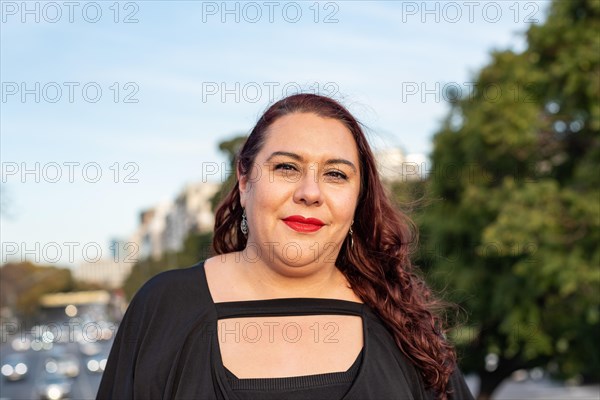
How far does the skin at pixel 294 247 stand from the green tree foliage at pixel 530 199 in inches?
378

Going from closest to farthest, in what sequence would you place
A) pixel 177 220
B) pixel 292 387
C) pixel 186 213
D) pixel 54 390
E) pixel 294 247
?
pixel 292 387
pixel 294 247
pixel 54 390
pixel 186 213
pixel 177 220

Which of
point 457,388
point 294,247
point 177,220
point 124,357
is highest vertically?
point 294,247

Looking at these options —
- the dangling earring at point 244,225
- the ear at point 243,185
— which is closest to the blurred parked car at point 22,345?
the dangling earring at point 244,225

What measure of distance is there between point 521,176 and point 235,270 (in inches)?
629

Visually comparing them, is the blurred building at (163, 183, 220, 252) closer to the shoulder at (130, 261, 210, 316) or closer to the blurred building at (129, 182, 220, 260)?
the blurred building at (129, 182, 220, 260)

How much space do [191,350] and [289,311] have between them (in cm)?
31

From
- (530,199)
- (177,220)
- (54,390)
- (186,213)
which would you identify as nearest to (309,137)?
(530,199)

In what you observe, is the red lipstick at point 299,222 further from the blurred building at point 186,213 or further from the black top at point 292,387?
the blurred building at point 186,213

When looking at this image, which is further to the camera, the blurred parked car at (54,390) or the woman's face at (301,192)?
the blurred parked car at (54,390)

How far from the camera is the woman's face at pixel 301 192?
2568 millimetres

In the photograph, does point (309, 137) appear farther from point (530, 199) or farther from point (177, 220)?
point (177, 220)

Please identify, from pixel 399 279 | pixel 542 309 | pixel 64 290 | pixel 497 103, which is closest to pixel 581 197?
pixel 497 103

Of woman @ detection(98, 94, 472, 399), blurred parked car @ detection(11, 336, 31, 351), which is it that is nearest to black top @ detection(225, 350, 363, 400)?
woman @ detection(98, 94, 472, 399)

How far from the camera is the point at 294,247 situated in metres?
2.59
